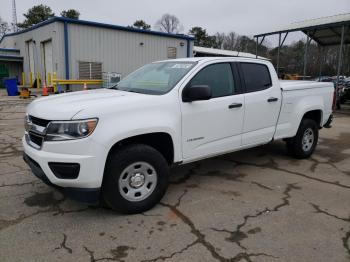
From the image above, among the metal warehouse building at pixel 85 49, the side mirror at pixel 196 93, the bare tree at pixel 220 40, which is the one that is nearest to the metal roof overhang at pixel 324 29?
the metal warehouse building at pixel 85 49

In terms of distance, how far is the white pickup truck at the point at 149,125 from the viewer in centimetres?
333

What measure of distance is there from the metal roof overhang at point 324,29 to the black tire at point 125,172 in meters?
13.0

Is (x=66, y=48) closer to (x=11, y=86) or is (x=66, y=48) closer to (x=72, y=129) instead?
(x=11, y=86)

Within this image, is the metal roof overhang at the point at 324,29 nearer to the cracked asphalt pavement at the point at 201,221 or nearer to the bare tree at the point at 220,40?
the cracked asphalt pavement at the point at 201,221

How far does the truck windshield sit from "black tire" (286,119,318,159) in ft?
8.66

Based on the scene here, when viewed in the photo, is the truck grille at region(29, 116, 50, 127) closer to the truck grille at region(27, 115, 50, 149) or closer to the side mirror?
the truck grille at region(27, 115, 50, 149)

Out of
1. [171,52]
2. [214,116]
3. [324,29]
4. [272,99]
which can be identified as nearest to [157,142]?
[214,116]

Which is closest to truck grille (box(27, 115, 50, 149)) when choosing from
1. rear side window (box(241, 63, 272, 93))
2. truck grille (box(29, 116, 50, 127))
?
truck grille (box(29, 116, 50, 127))

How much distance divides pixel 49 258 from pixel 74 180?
751 millimetres

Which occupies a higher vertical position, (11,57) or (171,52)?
(171,52)

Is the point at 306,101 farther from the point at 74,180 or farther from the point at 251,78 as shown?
the point at 74,180

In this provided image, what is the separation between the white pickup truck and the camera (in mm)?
3328

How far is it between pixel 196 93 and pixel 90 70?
657 inches

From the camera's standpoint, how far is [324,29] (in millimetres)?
17094
